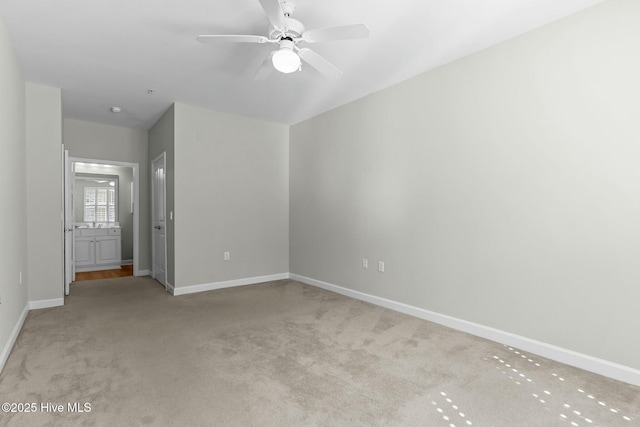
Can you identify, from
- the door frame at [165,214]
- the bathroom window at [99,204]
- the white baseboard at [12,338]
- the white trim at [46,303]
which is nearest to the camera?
the white baseboard at [12,338]

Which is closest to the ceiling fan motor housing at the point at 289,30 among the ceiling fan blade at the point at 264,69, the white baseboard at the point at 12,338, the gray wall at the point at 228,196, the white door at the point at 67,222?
the ceiling fan blade at the point at 264,69

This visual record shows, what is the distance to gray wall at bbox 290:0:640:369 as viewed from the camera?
239cm

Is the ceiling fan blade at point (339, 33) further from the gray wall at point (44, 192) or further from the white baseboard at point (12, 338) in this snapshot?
the gray wall at point (44, 192)

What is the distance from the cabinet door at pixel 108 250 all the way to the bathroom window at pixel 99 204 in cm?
83

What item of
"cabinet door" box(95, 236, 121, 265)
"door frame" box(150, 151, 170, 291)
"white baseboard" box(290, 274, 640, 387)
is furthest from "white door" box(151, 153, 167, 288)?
"white baseboard" box(290, 274, 640, 387)

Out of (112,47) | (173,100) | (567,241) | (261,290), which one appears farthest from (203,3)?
(261,290)

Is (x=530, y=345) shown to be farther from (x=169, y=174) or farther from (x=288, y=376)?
(x=169, y=174)

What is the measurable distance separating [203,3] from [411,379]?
9.99 ft

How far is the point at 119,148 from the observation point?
5.85 metres

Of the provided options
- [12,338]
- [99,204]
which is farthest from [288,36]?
[99,204]

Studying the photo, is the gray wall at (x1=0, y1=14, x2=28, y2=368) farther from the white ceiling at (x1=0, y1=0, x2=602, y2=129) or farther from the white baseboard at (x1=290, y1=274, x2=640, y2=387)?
the white baseboard at (x1=290, y1=274, x2=640, y2=387)

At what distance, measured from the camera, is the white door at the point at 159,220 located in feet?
17.0

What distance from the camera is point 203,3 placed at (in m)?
2.44

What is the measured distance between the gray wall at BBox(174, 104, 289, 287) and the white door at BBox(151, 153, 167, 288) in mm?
531
